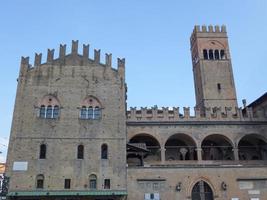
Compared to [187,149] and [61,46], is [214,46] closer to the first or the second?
[187,149]

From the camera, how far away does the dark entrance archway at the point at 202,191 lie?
26672 millimetres

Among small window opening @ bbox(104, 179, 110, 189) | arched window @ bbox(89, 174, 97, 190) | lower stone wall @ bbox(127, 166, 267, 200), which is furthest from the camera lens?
lower stone wall @ bbox(127, 166, 267, 200)

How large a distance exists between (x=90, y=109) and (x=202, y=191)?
11.8 m

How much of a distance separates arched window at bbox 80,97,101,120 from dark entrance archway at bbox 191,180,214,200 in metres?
10.2

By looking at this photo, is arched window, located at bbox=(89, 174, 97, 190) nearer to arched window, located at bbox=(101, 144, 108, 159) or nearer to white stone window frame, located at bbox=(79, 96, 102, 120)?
arched window, located at bbox=(101, 144, 108, 159)

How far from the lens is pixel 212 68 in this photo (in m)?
42.1

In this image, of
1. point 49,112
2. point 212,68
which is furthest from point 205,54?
point 49,112

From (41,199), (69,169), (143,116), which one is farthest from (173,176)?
(41,199)

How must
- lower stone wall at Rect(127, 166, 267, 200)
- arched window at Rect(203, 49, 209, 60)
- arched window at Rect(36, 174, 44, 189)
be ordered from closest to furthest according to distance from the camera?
arched window at Rect(36, 174, 44, 189)
lower stone wall at Rect(127, 166, 267, 200)
arched window at Rect(203, 49, 209, 60)

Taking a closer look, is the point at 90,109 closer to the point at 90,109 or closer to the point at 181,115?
the point at 90,109

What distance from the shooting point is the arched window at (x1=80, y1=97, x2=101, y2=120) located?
28.4 metres

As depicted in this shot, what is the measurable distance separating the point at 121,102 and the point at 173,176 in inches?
308

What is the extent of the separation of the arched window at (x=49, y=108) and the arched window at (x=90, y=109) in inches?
87.5

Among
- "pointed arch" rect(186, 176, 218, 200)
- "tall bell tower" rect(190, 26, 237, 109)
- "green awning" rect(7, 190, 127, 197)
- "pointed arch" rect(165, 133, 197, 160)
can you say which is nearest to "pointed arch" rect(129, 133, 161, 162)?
"pointed arch" rect(165, 133, 197, 160)
